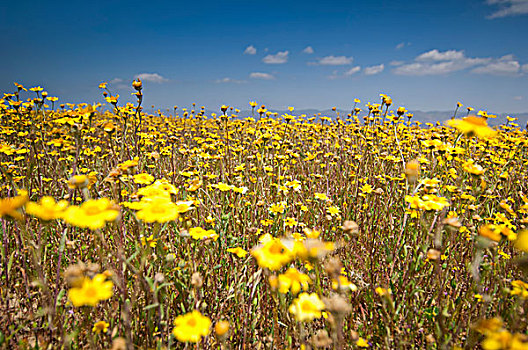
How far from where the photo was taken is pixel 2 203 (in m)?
1.20

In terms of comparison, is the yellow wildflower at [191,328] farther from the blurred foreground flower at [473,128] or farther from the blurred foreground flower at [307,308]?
the blurred foreground flower at [473,128]

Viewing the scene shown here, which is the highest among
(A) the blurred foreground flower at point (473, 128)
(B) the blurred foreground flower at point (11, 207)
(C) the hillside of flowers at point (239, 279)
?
(A) the blurred foreground flower at point (473, 128)

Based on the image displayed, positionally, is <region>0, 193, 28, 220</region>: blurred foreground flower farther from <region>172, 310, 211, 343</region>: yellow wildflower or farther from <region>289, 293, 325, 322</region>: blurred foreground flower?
<region>289, 293, 325, 322</region>: blurred foreground flower

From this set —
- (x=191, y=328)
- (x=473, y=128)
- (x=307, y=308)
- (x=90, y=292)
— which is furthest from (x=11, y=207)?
(x=473, y=128)

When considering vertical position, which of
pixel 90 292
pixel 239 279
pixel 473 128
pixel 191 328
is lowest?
pixel 239 279

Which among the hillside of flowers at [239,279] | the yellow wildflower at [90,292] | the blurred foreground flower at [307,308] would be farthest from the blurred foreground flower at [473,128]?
the yellow wildflower at [90,292]

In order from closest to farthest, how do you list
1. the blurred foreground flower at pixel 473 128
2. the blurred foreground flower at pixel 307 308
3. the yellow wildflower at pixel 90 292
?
the yellow wildflower at pixel 90 292 < the blurred foreground flower at pixel 307 308 < the blurred foreground flower at pixel 473 128

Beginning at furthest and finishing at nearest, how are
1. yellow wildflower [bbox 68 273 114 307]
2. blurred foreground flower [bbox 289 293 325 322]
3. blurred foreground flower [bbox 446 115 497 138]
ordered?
blurred foreground flower [bbox 446 115 497 138] → blurred foreground flower [bbox 289 293 325 322] → yellow wildflower [bbox 68 273 114 307]

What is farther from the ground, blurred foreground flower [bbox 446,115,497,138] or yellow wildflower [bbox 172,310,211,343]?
blurred foreground flower [bbox 446,115,497,138]

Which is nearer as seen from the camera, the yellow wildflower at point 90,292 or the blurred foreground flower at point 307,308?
the yellow wildflower at point 90,292

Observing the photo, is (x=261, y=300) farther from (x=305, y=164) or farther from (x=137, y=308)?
(x=305, y=164)

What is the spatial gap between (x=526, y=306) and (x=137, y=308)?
88.8 inches

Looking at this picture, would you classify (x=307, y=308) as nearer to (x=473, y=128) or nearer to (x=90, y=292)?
(x=90, y=292)

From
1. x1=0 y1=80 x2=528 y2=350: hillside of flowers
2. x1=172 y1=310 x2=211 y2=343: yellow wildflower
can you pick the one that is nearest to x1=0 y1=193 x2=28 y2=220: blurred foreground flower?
x1=0 y1=80 x2=528 y2=350: hillside of flowers
